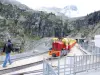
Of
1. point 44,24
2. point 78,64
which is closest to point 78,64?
point 78,64

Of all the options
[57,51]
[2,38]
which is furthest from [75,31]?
[57,51]

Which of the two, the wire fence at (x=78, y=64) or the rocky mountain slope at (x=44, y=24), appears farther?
the rocky mountain slope at (x=44, y=24)

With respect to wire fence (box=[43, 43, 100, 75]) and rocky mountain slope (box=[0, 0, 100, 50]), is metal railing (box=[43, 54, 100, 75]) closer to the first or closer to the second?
wire fence (box=[43, 43, 100, 75])

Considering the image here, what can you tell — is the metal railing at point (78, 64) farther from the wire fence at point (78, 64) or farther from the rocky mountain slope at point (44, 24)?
the rocky mountain slope at point (44, 24)

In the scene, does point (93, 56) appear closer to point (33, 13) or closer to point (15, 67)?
point (15, 67)

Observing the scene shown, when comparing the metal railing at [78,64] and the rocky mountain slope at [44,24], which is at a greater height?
the rocky mountain slope at [44,24]

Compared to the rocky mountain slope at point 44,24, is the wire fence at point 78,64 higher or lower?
lower

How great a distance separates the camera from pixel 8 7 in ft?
472

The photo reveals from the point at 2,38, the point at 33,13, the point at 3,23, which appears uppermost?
the point at 33,13

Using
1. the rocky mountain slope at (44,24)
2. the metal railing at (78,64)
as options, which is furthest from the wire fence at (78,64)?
the rocky mountain slope at (44,24)

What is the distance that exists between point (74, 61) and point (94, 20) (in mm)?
131874

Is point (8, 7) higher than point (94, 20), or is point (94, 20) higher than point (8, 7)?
point (8, 7)

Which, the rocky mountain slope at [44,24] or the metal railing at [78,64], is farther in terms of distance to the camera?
the rocky mountain slope at [44,24]

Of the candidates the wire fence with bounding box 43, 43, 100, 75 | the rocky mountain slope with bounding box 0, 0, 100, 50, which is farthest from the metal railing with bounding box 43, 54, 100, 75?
the rocky mountain slope with bounding box 0, 0, 100, 50
